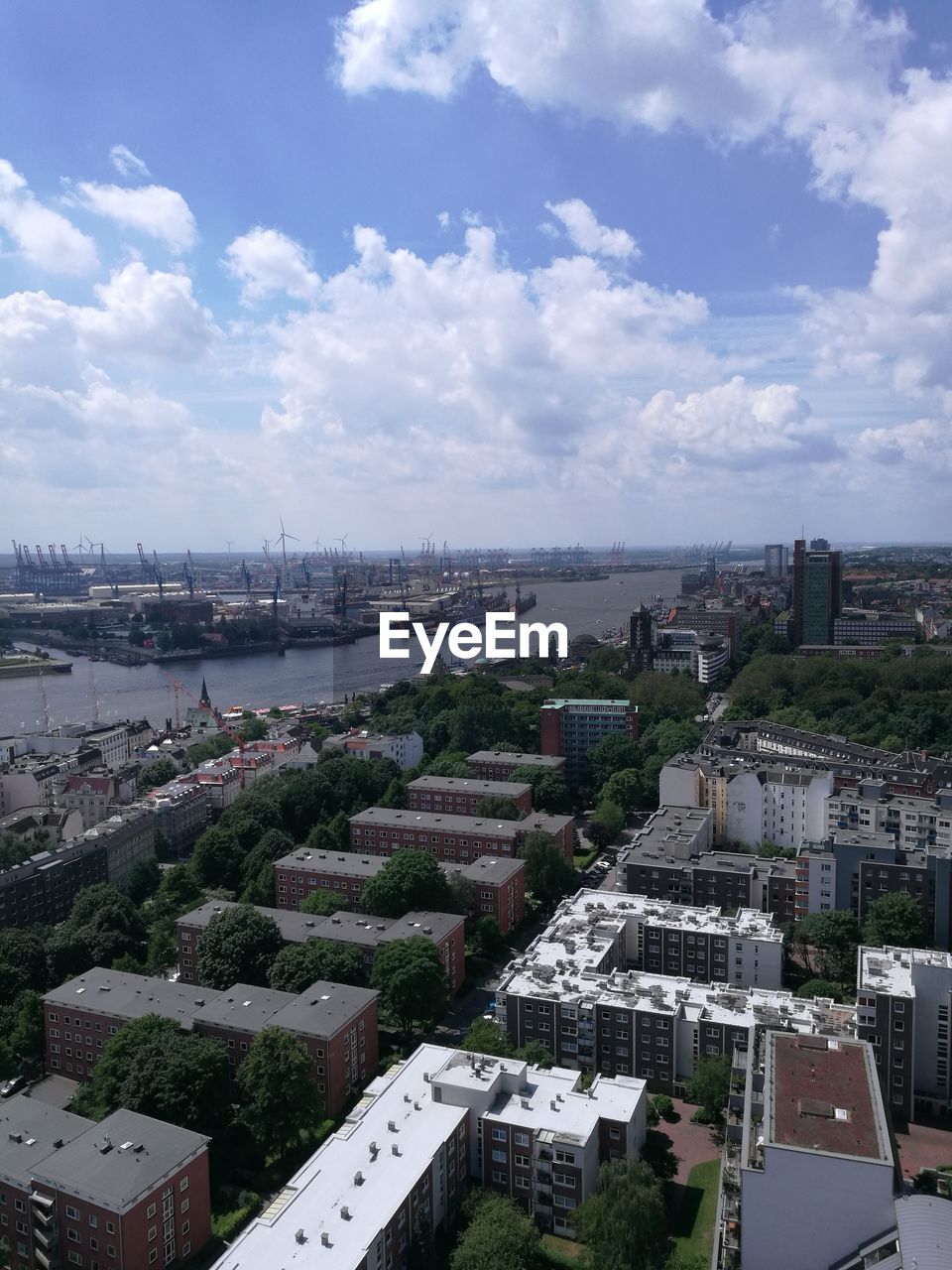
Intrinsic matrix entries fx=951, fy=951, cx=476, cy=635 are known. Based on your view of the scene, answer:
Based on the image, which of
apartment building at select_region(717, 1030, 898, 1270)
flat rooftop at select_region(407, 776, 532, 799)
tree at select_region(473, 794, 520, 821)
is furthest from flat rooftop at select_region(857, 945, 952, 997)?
flat rooftop at select_region(407, 776, 532, 799)

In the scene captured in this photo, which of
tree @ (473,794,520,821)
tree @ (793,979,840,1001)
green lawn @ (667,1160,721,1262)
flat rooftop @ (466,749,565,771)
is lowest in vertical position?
green lawn @ (667,1160,721,1262)

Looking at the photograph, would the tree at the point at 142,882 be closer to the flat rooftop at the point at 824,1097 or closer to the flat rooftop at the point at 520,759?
the flat rooftop at the point at 520,759

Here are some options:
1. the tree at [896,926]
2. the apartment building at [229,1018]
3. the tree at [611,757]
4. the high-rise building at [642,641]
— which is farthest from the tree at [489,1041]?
the high-rise building at [642,641]

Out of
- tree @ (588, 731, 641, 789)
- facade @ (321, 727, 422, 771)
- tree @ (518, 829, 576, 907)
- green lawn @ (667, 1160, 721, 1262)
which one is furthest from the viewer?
facade @ (321, 727, 422, 771)

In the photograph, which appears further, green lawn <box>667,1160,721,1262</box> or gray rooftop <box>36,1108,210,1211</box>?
green lawn <box>667,1160,721,1262</box>

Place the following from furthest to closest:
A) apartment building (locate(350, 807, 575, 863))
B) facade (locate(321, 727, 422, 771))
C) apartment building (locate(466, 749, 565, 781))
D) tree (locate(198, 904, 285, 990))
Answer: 1. facade (locate(321, 727, 422, 771))
2. apartment building (locate(466, 749, 565, 781))
3. apartment building (locate(350, 807, 575, 863))
4. tree (locate(198, 904, 285, 990))

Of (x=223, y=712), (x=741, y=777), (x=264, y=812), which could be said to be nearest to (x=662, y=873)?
(x=741, y=777)

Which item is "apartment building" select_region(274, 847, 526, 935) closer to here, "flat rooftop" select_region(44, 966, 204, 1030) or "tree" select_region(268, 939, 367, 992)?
"tree" select_region(268, 939, 367, 992)

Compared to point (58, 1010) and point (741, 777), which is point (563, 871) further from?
point (58, 1010)
